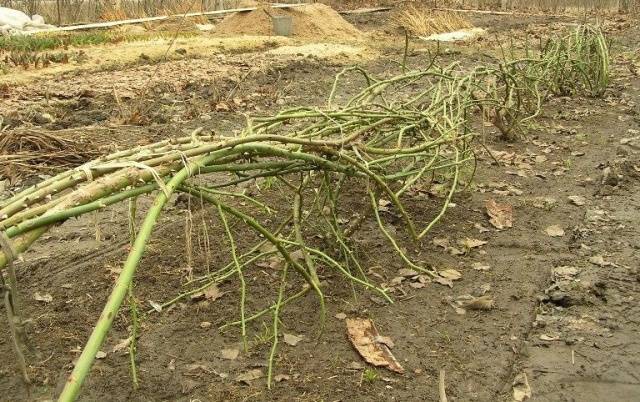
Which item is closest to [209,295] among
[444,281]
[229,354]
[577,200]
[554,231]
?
[229,354]

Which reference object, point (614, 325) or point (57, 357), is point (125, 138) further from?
point (614, 325)

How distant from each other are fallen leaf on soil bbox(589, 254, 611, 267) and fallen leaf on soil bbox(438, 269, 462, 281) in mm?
765

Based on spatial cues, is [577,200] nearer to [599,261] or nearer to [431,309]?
[599,261]

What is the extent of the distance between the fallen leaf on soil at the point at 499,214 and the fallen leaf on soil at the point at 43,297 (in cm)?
256

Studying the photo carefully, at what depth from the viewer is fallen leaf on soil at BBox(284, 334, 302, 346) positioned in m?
3.02

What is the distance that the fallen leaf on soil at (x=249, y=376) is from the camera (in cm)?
276

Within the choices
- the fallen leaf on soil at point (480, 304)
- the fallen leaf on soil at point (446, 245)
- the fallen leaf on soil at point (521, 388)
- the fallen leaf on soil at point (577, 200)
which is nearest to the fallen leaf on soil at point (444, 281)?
the fallen leaf on soil at point (480, 304)

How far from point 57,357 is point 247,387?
0.83m

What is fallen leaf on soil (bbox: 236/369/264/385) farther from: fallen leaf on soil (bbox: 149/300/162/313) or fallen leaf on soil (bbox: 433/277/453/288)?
fallen leaf on soil (bbox: 433/277/453/288)

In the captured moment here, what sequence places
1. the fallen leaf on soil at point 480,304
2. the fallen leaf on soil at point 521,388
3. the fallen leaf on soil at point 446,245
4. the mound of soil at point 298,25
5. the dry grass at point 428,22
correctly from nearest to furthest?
1. the fallen leaf on soil at point 521,388
2. the fallen leaf on soil at point 480,304
3. the fallen leaf on soil at point 446,245
4. the mound of soil at point 298,25
5. the dry grass at point 428,22

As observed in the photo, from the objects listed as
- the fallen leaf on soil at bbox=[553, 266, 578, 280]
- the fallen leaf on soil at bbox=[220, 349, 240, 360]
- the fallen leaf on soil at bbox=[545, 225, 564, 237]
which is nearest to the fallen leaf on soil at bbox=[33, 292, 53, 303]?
the fallen leaf on soil at bbox=[220, 349, 240, 360]

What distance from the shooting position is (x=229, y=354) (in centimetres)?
293

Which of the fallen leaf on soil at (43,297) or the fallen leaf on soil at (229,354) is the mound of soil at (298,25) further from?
the fallen leaf on soil at (229,354)

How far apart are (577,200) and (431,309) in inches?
74.2
